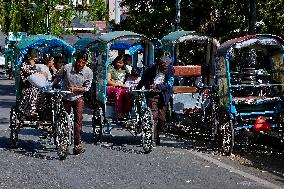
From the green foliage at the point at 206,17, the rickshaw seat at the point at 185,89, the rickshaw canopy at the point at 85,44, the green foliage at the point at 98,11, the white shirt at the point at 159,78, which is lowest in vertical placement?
the rickshaw seat at the point at 185,89

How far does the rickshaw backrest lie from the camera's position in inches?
741

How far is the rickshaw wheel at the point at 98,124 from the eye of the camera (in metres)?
15.1

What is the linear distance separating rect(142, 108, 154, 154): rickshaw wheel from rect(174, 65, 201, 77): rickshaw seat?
5525 mm

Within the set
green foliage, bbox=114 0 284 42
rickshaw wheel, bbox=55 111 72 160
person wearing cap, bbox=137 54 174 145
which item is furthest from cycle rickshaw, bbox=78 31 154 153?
green foliage, bbox=114 0 284 42

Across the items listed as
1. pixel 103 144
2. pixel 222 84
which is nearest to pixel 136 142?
pixel 103 144

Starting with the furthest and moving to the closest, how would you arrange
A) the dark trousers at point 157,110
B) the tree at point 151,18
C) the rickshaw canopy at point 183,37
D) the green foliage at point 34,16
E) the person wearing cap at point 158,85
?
1. the green foliage at point 34,16
2. the tree at point 151,18
3. the rickshaw canopy at point 183,37
4. the dark trousers at point 157,110
5. the person wearing cap at point 158,85

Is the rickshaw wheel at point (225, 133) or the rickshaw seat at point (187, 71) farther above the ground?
the rickshaw seat at point (187, 71)

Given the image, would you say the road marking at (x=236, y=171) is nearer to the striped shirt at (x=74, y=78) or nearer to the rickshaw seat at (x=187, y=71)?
the striped shirt at (x=74, y=78)

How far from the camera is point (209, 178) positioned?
1059 cm

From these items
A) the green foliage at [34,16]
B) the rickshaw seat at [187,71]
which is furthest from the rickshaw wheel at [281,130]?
the green foliage at [34,16]

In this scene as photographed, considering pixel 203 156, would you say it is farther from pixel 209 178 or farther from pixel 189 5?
pixel 189 5

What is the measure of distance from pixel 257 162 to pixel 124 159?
7.52ft

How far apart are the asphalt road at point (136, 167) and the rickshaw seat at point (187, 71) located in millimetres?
3901

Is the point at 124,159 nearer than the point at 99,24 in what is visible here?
Yes
